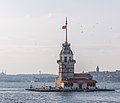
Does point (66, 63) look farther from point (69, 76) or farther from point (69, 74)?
point (69, 76)

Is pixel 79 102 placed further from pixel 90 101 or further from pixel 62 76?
pixel 62 76

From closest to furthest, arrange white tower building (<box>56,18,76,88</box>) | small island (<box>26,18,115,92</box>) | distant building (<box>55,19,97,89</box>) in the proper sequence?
small island (<box>26,18,115,92</box>), distant building (<box>55,19,97,89</box>), white tower building (<box>56,18,76,88</box>)

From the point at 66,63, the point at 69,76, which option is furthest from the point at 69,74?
the point at 66,63

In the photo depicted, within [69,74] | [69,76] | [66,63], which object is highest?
[66,63]

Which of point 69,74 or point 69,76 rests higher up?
point 69,74

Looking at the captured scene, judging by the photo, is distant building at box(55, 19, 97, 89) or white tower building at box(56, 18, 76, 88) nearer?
distant building at box(55, 19, 97, 89)

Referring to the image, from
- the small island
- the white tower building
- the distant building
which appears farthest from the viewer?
the white tower building

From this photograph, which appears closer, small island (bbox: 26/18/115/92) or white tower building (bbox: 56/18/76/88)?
small island (bbox: 26/18/115/92)

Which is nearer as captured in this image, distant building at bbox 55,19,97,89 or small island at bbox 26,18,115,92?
small island at bbox 26,18,115,92

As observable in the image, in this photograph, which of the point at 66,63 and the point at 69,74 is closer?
the point at 66,63

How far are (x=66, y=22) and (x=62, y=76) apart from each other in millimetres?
16454

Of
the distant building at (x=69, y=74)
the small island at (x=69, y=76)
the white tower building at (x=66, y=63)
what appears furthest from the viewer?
the white tower building at (x=66, y=63)

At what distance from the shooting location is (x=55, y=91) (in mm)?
161000

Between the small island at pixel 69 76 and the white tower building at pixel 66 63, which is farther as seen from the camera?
the white tower building at pixel 66 63
